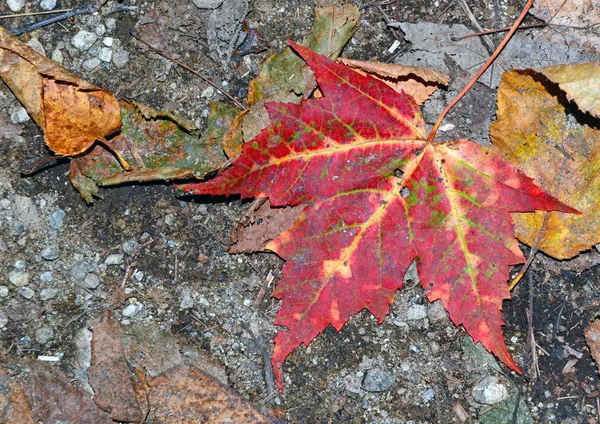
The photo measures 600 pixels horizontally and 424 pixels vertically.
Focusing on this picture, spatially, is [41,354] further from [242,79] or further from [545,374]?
[545,374]

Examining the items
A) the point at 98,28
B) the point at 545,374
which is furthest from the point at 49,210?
the point at 545,374

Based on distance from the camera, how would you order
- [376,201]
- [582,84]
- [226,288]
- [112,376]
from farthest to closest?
[226,288] < [112,376] < [376,201] < [582,84]

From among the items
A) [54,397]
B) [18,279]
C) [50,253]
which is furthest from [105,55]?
[54,397]

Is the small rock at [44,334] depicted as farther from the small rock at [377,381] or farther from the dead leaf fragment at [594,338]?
the dead leaf fragment at [594,338]

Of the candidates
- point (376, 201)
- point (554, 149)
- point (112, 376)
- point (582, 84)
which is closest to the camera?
point (582, 84)

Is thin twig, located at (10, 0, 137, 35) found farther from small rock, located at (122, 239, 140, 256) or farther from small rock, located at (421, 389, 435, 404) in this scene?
small rock, located at (421, 389, 435, 404)

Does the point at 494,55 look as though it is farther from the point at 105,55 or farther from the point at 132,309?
the point at 132,309

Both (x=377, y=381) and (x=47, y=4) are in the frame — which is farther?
(x=47, y=4)
